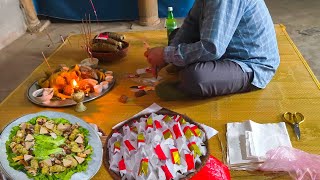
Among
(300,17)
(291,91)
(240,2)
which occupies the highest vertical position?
(240,2)

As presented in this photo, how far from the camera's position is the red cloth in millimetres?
1188

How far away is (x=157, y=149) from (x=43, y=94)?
75 cm

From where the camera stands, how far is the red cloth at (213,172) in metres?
1.19

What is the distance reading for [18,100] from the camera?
1.75m

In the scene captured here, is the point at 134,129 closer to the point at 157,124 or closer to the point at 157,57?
the point at 157,124

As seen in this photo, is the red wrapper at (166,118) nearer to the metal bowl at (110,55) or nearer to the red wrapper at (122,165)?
the red wrapper at (122,165)

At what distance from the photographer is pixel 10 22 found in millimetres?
3172

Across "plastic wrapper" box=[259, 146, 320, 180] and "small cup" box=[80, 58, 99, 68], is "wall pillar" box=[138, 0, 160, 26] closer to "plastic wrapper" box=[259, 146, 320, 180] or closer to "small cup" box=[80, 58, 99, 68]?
"small cup" box=[80, 58, 99, 68]

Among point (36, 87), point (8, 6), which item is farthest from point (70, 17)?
point (36, 87)

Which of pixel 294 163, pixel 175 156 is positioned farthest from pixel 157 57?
pixel 294 163

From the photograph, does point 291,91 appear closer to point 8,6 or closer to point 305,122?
point 305,122

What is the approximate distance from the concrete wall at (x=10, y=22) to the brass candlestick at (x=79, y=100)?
1.82 meters

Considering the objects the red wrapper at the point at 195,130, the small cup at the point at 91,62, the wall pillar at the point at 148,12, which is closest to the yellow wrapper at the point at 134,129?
the red wrapper at the point at 195,130

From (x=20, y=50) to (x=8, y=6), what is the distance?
50 centimetres
